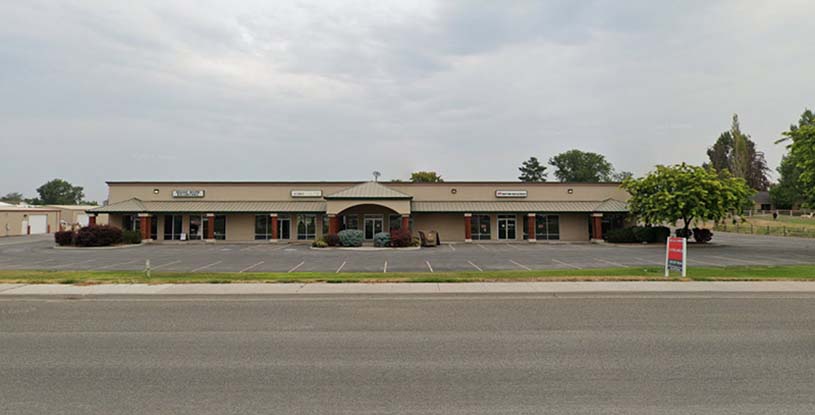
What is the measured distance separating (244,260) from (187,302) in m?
13.0

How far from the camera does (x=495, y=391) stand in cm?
560

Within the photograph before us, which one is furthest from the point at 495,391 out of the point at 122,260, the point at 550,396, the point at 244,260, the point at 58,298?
the point at 122,260

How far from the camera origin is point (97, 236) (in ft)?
119

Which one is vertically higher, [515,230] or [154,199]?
[154,199]

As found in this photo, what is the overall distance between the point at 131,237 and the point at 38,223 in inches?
1233

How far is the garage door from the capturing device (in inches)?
2310

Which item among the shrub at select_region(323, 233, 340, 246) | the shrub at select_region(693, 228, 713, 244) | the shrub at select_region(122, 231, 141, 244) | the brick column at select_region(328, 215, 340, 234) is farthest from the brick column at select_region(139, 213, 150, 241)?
Answer: the shrub at select_region(693, 228, 713, 244)

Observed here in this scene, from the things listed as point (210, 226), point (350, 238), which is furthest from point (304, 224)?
point (350, 238)

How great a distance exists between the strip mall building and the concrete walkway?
1087 inches

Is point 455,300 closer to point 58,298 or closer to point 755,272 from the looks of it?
point 58,298

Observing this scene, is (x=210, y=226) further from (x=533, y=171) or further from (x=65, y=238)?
(x=533, y=171)

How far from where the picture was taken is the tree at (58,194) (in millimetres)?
140500

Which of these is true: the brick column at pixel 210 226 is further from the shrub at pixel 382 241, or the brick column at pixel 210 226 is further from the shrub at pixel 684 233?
the shrub at pixel 684 233

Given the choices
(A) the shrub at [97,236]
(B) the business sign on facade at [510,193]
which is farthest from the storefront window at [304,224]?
(B) the business sign on facade at [510,193]
